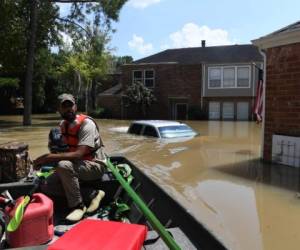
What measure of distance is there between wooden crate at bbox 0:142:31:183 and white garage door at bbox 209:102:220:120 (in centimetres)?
3521

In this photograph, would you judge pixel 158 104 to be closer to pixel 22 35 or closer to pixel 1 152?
pixel 22 35

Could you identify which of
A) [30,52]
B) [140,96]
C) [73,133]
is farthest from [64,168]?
[140,96]

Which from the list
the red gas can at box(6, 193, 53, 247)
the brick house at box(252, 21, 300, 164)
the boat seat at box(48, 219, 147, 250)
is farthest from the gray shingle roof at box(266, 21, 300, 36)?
the boat seat at box(48, 219, 147, 250)

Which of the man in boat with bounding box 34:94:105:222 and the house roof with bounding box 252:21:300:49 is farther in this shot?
the house roof with bounding box 252:21:300:49

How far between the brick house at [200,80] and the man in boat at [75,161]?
3465cm

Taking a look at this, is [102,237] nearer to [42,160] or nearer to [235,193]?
[42,160]

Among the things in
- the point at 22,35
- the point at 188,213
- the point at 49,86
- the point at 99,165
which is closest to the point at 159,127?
the point at 99,165

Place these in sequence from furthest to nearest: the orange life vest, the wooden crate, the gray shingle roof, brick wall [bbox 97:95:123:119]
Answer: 1. brick wall [bbox 97:95:123:119]
2. the gray shingle roof
3. the wooden crate
4. the orange life vest

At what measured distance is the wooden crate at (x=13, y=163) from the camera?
6312mm

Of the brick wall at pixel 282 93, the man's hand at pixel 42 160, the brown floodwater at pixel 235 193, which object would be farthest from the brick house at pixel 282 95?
the man's hand at pixel 42 160

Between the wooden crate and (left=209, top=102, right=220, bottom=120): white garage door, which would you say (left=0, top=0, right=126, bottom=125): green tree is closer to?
(left=209, top=102, right=220, bottom=120): white garage door

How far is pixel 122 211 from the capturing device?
213 inches

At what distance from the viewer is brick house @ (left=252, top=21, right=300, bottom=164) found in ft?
32.5

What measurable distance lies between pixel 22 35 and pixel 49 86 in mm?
20022
